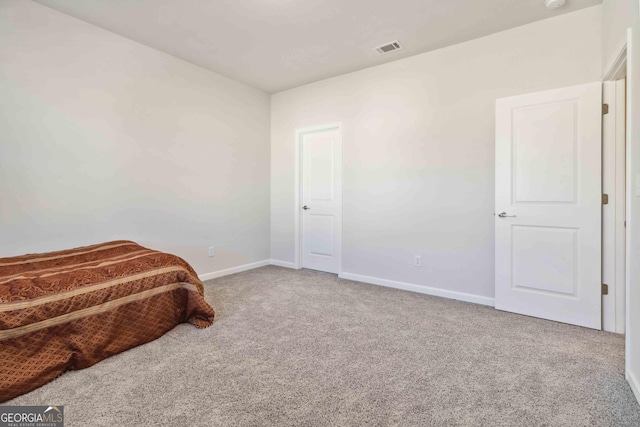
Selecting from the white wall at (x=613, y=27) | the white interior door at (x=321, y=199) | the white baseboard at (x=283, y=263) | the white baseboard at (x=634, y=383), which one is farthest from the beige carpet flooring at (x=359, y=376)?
the white wall at (x=613, y=27)

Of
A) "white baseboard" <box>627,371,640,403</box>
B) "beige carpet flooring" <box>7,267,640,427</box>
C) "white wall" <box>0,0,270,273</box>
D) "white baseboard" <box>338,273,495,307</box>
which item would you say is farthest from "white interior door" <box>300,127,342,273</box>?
"white baseboard" <box>627,371,640,403</box>

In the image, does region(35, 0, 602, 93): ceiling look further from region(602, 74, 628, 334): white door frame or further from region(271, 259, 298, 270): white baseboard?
region(271, 259, 298, 270): white baseboard

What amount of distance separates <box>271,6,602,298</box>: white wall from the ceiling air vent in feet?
0.92

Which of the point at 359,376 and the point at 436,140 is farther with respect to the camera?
the point at 436,140

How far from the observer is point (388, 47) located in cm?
321

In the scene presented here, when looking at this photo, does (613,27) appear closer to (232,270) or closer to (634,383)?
(634,383)

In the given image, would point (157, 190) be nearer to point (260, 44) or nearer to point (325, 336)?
point (260, 44)

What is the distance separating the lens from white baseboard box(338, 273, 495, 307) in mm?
3019

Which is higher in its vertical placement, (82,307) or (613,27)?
(613,27)

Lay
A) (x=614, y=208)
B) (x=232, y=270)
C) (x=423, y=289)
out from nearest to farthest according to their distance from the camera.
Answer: (x=614, y=208) → (x=423, y=289) → (x=232, y=270)

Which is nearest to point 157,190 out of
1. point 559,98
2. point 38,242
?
point 38,242

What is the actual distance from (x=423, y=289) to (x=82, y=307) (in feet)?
9.98

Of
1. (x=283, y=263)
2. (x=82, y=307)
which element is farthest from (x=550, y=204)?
(x=82, y=307)

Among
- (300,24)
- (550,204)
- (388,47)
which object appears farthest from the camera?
(388,47)
